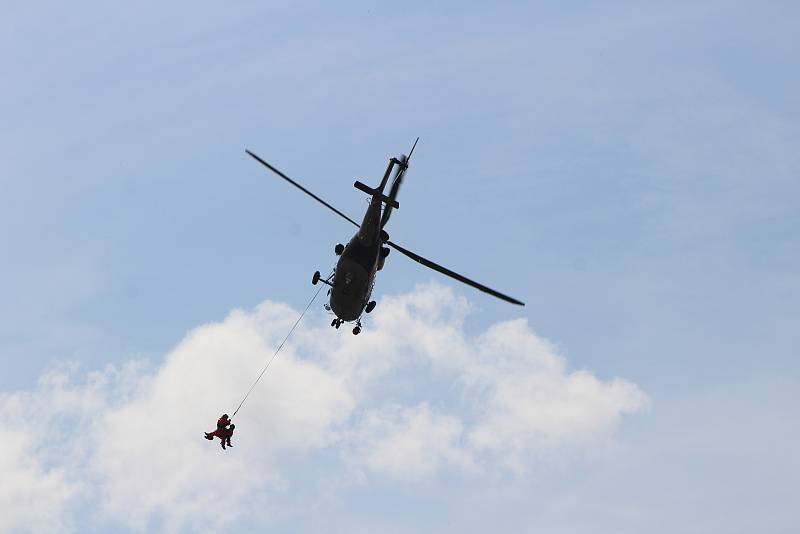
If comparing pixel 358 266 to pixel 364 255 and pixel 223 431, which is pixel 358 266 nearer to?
pixel 364 255

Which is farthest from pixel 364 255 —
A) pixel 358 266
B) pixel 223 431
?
pixel 223 431

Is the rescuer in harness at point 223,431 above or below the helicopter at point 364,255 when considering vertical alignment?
below

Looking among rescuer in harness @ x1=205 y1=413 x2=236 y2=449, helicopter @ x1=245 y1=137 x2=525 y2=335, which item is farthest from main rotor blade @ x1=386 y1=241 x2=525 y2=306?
rescuer in harness @ x1=205 y1=413 x2=236 y2=449

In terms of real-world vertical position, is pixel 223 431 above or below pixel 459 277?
below

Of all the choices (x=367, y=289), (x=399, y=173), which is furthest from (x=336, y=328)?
(x=399, y=173)

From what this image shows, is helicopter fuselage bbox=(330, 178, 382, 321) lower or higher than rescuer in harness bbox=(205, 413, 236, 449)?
higher

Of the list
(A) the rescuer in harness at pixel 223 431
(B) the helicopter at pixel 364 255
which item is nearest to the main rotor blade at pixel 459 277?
(B) the helicopter at pixel 364 255

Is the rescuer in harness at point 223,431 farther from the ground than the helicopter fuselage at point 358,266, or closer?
closer

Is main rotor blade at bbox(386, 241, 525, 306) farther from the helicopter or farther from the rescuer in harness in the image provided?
the rescuer in harness

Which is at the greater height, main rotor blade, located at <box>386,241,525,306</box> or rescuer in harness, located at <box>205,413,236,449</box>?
main rotor blade, located at <box>386,241,525,306</box>

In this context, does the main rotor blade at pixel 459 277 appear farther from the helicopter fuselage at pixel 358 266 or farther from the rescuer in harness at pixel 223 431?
the rescuer in harness at pixel 223 431

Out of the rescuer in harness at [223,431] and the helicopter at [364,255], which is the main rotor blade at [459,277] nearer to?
the helicopter at [364,255]

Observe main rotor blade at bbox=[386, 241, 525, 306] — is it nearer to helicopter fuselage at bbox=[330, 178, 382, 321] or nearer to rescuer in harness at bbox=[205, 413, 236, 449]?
helicopter fuselage at bbox=[330, 178, 382, 321]

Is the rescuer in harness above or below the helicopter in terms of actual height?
below
